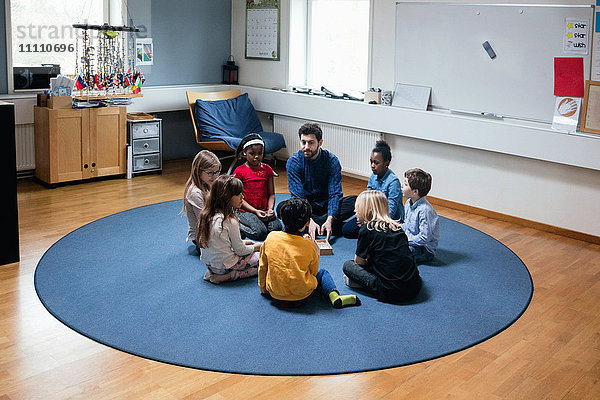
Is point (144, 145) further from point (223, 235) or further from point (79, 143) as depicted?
point (223, 235)

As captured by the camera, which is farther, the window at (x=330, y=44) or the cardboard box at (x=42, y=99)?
the window at (x=330, y=44)

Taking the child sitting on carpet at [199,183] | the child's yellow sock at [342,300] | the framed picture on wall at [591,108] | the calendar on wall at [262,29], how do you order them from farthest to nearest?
1. the calendar on wall at [262,29]
2. the framed picture on wall at [591,108]
3. the child sitting on carpet at [199,183]
4. the child's yellow sock at [342,300]

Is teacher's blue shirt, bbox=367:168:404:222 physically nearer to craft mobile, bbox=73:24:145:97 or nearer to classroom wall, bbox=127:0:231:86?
craft mobile, bbox=73:24:145:97

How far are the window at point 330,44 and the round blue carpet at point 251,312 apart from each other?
289 cm

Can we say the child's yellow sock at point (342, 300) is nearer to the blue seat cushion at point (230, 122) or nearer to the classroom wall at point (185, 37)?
the blue seat cushion at point (230, 122)

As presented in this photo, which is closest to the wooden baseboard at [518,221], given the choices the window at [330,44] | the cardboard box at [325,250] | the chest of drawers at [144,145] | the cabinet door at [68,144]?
the window at [330,44]

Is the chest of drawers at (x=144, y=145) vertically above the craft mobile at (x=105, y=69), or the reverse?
the craft mobile at (x=105, y=69)

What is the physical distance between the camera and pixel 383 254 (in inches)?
154

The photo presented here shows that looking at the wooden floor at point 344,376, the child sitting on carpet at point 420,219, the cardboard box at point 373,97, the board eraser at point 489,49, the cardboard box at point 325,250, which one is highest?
the board eraser at point 489,49

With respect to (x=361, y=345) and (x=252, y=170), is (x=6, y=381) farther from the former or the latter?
(x=252, y=170)

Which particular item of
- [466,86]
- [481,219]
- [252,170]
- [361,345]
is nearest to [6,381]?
[361,345]

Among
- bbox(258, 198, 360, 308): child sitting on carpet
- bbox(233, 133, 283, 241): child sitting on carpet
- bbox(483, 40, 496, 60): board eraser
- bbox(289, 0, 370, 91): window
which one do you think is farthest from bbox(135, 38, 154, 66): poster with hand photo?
bbox(258, 198, 360, 308): child sitting on carpet

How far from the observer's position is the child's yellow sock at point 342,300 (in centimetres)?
386

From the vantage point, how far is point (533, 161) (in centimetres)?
570
